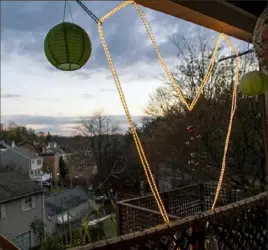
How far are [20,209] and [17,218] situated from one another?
0.25 meters

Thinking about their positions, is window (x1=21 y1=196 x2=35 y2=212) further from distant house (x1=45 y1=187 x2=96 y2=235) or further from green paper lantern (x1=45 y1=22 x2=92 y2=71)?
green paper lantern (x1=45 y1=22 x2=92 y2=71)

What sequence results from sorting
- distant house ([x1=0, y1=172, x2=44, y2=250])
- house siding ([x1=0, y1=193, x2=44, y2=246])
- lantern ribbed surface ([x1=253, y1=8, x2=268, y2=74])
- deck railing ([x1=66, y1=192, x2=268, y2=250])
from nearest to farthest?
1. deck railing ([x1=66, y1=192, x2=268, y2=250])
2. lantern ribbed surface ([x1=253, y1=8, x2=268, y2=74])
3. distant house ([x1=0, y1=172, x2=44, y2=250])
4. house siding ([x1=0, y1=193, x2=44, y2=246])

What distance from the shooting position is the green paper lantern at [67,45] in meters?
1.13

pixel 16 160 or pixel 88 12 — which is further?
pixel 16 160

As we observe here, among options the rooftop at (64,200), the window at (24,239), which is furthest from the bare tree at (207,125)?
the rooftop at (64,200)

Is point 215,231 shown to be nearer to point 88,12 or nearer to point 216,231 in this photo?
point 216,231

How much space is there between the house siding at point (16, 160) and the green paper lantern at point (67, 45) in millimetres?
8899

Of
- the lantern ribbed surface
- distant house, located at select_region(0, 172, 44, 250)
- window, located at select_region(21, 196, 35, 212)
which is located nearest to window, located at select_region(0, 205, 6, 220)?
distant house, located at select_region(0, 172, 44, 250)

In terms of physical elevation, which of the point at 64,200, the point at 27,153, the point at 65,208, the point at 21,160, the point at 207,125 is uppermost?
the point at 207,125

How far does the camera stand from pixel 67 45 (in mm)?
1136

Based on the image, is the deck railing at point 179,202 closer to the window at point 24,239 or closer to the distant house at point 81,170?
the window at point 24,239

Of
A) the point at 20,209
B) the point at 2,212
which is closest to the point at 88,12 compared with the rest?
the point at 2,212

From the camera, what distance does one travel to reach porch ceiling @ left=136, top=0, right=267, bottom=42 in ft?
4.93

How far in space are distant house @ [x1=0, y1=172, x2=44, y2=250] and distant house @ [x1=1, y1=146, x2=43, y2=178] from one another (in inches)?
67.4
